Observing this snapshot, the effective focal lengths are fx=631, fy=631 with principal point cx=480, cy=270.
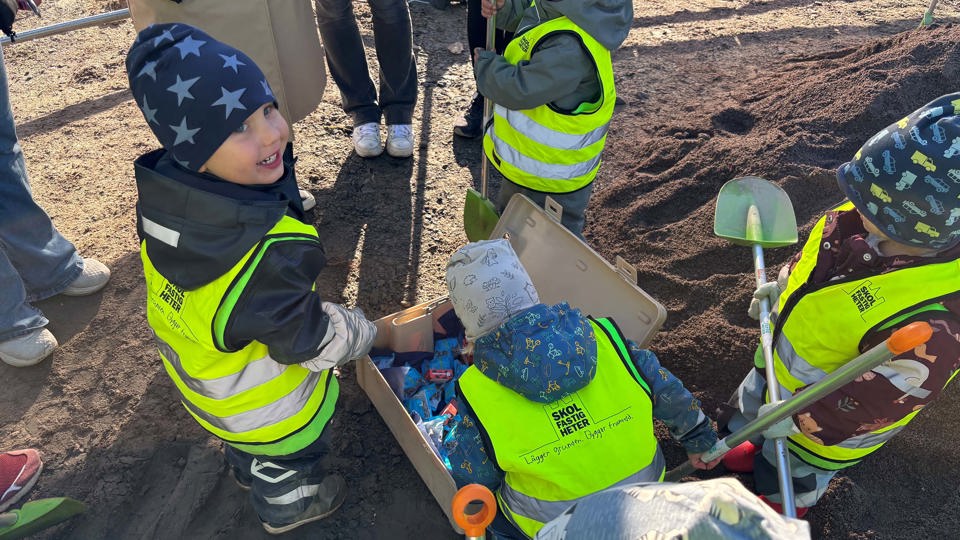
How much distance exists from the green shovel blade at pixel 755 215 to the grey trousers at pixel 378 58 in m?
2.09

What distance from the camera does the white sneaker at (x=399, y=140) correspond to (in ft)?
13.2

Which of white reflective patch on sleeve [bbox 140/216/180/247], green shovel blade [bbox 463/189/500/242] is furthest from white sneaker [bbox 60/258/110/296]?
green shovel blade [bbox 463/189/500/242]

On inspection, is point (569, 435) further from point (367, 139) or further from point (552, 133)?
point (367, 139)

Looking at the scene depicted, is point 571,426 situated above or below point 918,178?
below

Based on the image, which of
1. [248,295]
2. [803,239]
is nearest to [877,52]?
[803,239]

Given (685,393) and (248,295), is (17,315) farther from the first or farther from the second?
(685,393)

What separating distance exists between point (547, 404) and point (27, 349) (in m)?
2.48

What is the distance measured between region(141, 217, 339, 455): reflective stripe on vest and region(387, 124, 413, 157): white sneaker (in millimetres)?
2193

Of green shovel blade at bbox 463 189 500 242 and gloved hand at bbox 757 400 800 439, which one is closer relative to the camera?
gloved hand at bbox 757 400 800 439

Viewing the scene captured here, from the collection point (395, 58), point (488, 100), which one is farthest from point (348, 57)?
point (488, 100)

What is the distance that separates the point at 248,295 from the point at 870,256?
1.82 meters

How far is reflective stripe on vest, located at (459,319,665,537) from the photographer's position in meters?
1.71

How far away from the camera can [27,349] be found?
2836 millimetres

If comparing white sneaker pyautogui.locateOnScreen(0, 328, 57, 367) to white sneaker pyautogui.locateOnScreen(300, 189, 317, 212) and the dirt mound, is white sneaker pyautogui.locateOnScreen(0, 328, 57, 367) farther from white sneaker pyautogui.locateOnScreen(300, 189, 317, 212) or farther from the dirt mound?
the dirt mound
